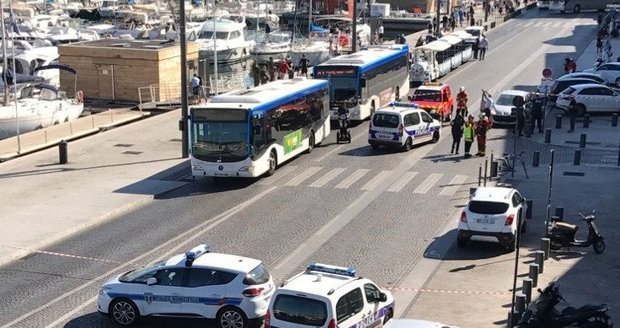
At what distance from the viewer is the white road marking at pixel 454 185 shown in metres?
30.1

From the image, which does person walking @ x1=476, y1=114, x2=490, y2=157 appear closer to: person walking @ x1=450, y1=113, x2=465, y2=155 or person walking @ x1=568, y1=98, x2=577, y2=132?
person walking @ x1=450, y1=113, x2=465, y2=155

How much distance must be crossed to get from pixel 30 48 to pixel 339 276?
4881 centimetres

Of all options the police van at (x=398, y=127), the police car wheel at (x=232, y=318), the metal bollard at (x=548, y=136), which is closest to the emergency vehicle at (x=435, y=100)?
the police van at (x=398, y=127)

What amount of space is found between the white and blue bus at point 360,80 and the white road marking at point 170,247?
36.8 ft

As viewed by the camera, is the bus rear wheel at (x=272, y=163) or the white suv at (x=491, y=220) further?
the bus rear wheel at (x=272, y=163)

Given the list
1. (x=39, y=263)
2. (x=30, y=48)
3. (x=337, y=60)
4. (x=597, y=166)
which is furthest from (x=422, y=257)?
(x=30, y=48)

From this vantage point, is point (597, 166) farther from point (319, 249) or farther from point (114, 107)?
point (114, 107)

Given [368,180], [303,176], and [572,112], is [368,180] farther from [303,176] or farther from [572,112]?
[572,112]

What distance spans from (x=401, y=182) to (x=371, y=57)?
1362 centimetres

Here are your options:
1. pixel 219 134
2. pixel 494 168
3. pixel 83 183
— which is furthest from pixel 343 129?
pixel 83 183

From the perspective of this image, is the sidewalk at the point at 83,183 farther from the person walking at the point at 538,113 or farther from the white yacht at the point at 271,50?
the white yacht at the point at 271,50

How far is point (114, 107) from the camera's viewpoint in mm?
47656

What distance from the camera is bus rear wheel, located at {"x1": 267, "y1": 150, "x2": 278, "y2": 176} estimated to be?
32281mm

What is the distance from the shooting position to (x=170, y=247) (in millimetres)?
24359
